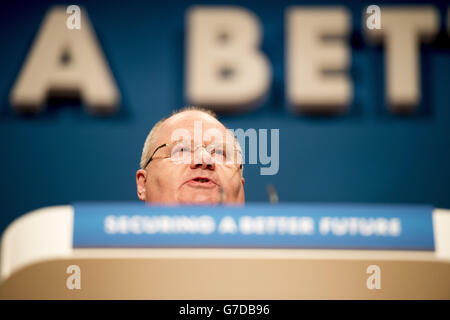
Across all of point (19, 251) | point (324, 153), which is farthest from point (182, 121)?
point (324, 153)

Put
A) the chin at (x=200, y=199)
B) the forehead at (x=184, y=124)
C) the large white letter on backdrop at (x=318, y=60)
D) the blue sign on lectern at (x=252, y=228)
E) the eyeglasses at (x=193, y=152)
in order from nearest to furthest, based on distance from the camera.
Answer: the blue sign on lectern at (x=252, y=228)
the chin at (x=200, y=199)
the eyeglasses at (x=193, y=152)
the forehead at (x=184, y=124)
the large white letter on backdrop at (x=318, y=60)

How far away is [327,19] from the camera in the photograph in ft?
9.84

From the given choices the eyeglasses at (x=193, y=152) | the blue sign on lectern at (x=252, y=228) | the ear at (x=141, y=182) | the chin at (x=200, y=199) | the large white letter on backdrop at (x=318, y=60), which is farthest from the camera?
the large white letter on backdrop at (x=318, y=60)

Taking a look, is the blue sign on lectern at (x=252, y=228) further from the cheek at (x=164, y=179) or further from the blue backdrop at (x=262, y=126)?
the blue backdrop at (x=262, y=126)

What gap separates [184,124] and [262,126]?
120 centimetres

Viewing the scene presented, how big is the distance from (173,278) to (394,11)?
2542mm

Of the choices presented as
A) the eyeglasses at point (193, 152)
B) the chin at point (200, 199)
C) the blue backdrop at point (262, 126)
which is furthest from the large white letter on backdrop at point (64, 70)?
the chin at point (200, 199)

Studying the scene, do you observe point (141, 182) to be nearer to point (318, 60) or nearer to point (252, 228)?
point (252, 228)

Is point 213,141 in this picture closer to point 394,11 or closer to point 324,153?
point 324,153

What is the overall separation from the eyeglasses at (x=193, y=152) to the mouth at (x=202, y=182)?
0.07 meters

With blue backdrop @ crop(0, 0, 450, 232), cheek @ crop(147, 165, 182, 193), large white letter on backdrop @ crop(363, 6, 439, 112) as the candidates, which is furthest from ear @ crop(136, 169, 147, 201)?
large white letter on backdrop @ crop(363, 6, 439, 112)

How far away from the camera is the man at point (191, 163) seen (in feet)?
5.05

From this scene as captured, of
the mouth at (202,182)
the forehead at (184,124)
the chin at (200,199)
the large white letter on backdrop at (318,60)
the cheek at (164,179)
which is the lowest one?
the chin at (200,199)

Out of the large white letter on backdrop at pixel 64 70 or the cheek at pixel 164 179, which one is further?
the large white letter on backdrop at pixel 64 70
